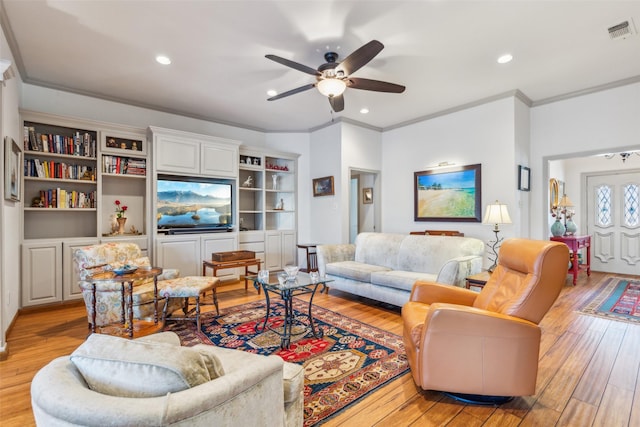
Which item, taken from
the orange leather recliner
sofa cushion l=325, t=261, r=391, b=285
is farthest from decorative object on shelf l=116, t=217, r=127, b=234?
the orange leather recliner

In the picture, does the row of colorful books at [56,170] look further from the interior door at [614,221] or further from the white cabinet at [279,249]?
the interior door at [614,221]

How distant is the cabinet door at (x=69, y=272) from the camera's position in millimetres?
3713

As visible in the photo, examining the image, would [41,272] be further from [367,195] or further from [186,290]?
[367,195]

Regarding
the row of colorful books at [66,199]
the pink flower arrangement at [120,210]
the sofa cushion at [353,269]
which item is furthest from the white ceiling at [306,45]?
the sofa cushion at [353,269]

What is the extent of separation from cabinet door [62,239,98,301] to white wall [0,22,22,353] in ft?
1.37

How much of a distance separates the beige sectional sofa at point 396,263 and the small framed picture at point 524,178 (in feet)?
4.69

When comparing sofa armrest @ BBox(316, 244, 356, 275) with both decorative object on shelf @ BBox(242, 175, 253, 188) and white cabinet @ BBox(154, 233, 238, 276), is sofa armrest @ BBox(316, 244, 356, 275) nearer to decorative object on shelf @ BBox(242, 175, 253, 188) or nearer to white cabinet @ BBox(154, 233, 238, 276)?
white cabinet @ BBox(154, 233, 238, 276)

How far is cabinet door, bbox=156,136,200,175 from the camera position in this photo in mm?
4336

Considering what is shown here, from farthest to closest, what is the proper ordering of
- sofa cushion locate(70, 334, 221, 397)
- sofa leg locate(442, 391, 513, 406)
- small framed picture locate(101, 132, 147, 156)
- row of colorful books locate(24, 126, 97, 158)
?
small framed picture locate(101, 132, 147, 156) < row of colorful books locate(24, 126, 97, 158) < sofa leg locate(442, 391, 513, 406) < sofa cushion locate(70, 334, 221, 397)

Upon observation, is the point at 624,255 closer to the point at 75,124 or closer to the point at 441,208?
the point at 441,208

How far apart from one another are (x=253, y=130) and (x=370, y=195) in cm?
272

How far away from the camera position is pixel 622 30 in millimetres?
2801

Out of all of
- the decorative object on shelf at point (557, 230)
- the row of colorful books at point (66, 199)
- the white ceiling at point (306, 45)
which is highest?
the white ceiling at point (306, 45)

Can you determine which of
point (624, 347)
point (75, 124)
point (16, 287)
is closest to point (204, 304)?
point (16, 287)
